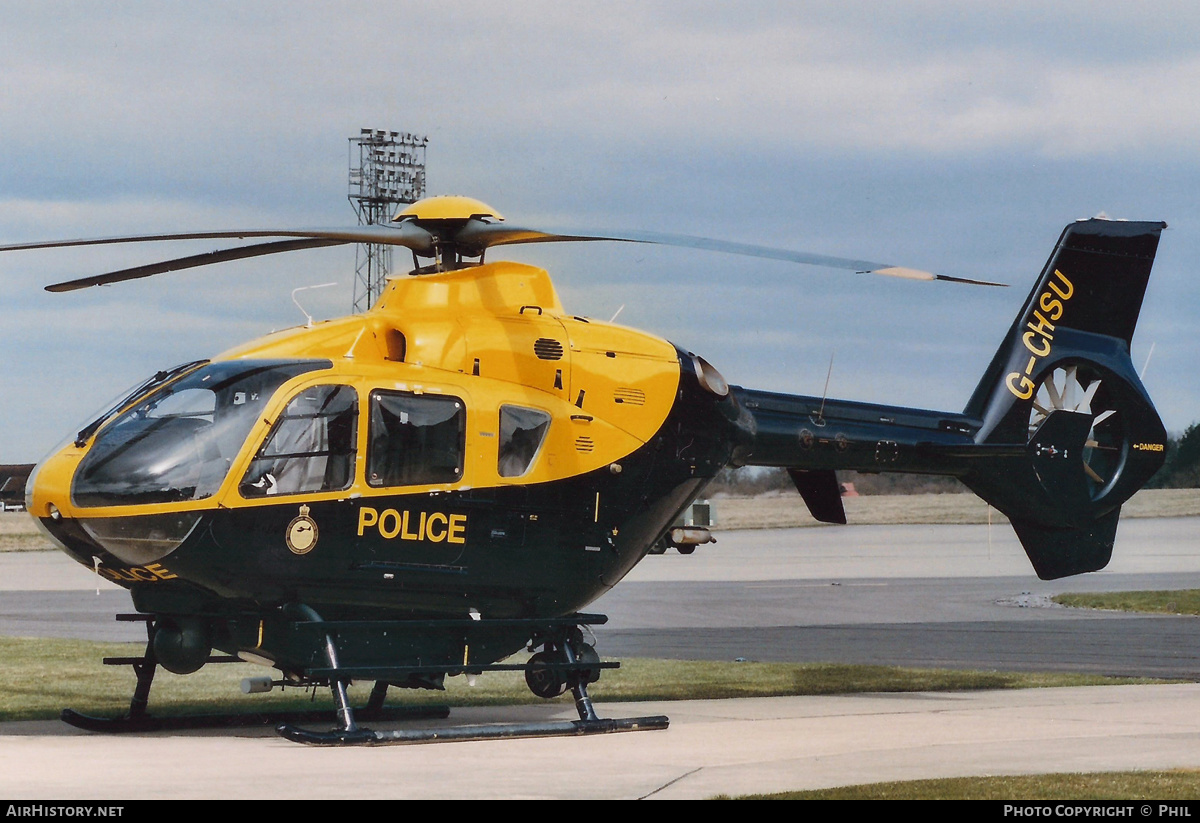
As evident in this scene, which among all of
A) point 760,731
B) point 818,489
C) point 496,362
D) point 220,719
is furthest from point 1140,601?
point 220,719

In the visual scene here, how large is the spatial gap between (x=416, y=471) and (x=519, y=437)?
1031 mm

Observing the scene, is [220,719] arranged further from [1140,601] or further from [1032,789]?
[1140,601]

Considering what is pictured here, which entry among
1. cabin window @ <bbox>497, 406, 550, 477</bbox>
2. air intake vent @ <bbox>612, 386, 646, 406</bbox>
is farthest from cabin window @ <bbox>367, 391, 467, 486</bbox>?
air intake vent @ <bbox>612, 386, 646, 406</bbox>

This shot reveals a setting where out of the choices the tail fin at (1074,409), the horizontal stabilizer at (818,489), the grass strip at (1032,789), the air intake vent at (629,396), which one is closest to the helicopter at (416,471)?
the air intake vent at (629,396)

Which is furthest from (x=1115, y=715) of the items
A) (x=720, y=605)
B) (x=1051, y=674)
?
(x=720, y=605)

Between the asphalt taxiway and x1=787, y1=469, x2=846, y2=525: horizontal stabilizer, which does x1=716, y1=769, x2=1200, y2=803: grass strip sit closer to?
the asphalt taxiway

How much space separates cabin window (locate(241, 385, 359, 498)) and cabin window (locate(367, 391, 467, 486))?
0.65 ft

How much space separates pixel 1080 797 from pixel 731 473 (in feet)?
20.5

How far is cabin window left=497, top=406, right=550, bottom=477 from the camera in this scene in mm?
13140

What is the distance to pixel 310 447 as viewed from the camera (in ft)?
40.1

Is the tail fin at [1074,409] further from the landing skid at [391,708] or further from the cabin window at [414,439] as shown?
the cabin window at [414,439]

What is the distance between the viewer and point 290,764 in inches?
429
